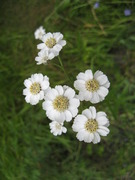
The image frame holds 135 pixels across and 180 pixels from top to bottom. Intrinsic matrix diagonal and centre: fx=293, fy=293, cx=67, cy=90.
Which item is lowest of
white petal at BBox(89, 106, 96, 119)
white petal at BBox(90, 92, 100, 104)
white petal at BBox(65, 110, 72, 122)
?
white petal at BBox(65, 110, 72, 122)

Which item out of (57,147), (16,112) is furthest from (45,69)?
(57,147)

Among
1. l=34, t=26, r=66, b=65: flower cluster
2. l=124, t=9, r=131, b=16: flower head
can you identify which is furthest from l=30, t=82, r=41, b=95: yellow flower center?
l=124, t=9, r=131, b=16: flower head

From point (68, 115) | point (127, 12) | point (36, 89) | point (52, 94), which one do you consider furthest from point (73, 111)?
point (127, 12)

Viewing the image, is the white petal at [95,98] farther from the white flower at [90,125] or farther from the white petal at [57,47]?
the white petal at [57,47]

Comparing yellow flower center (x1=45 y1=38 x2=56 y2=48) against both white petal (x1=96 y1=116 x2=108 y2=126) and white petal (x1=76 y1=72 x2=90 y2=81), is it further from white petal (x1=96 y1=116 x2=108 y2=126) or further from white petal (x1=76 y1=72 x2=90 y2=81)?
white petal (x1=96 y1=116 x2=108 y2=126)

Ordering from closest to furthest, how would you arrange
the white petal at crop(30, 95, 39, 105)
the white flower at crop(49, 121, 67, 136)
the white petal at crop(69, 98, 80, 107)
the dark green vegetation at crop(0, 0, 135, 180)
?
the white petal at crop(69, 98, 80, 107) < the white petal at crop(30, 95, 39, 105) < the white flower at crop(49, 121, 67, 136) < the dark green vegetation at crop(0, 0, 135, 180)

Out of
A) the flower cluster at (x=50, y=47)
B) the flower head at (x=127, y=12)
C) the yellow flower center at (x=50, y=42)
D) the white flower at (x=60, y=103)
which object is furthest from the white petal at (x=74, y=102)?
the flower head at (x=127, y=12)
